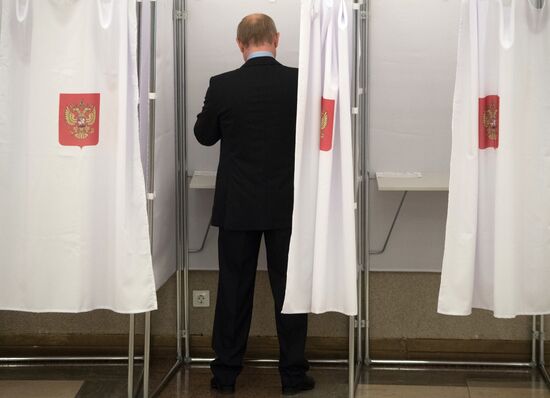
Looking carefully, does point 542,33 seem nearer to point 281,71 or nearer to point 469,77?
point 469,77

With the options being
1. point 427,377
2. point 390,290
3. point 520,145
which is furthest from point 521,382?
point 520,145

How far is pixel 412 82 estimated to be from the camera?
4.34m

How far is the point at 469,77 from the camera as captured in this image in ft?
11.5

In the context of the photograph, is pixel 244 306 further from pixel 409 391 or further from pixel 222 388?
pixel 409 391

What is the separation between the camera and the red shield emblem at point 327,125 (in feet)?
11.8

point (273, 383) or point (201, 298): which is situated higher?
point (201, 298)

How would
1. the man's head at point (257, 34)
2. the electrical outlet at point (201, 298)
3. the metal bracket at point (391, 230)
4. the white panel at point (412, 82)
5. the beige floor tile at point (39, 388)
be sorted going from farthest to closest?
the electrical outlet at point (201, 298) < the metal bracket at point (391, 230) < the white panel at point (412, 82) < the beige floor tile at point (39, 388) < the man's head at point (257, 34)

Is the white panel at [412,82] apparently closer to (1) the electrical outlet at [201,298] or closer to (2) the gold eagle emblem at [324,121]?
(2) the gold eagle emblem at [324,121]

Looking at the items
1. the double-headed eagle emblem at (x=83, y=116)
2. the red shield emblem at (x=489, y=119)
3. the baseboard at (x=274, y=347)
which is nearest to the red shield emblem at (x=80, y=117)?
the double-headed eagle emblem at (x=83, y=116)

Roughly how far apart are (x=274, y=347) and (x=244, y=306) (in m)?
0.56

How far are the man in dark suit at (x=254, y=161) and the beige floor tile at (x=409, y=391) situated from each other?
1.18 ft

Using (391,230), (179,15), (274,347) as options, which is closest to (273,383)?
(274,347)

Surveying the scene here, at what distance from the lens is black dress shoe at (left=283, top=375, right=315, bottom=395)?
4.11m

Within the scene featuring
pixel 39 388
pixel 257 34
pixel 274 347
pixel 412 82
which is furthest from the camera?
pixel 274 347
